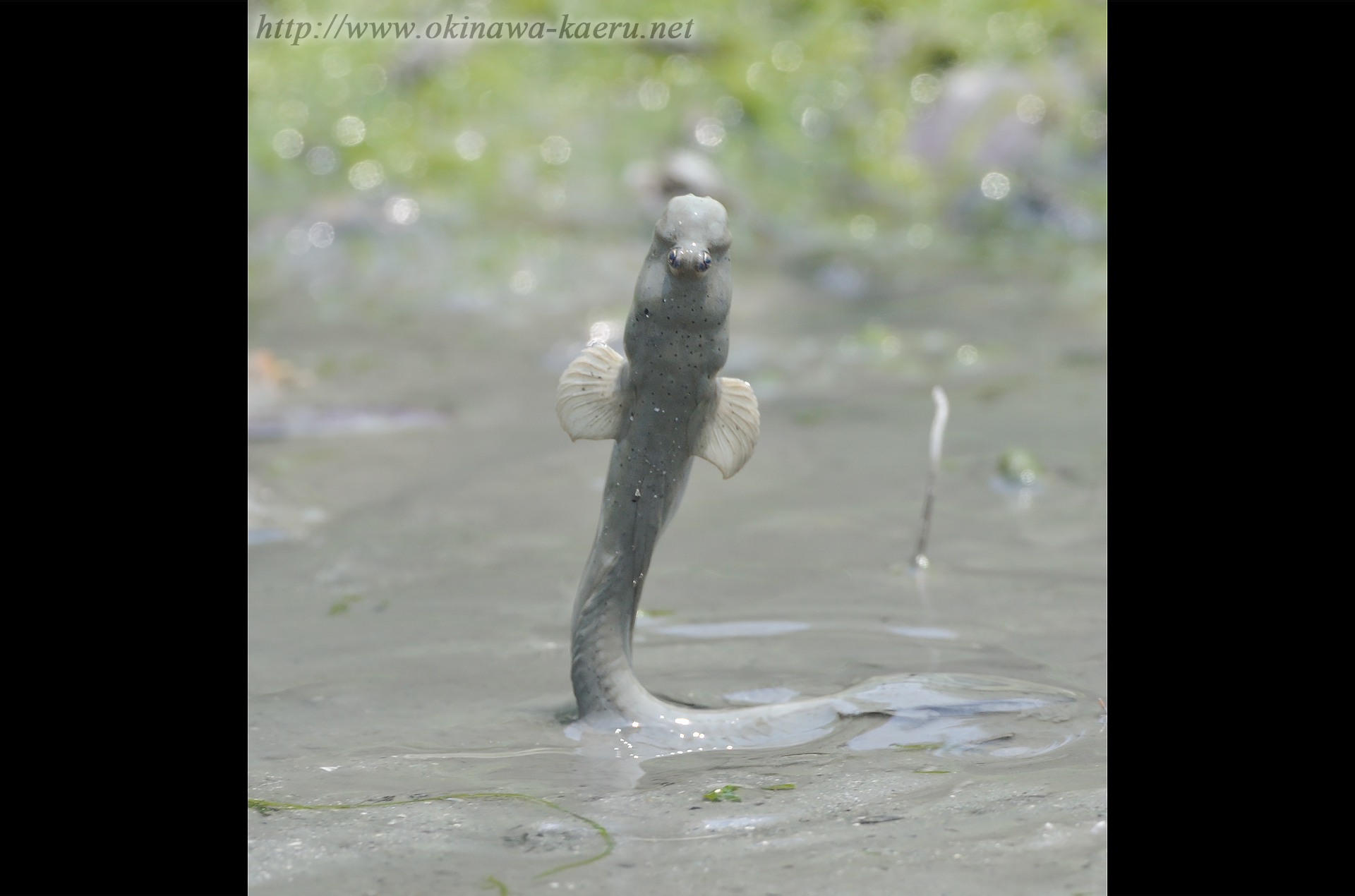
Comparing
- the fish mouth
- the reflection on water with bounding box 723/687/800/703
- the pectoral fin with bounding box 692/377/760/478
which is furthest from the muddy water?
→ the fish mouth

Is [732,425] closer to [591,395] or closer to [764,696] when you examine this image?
[591,395]

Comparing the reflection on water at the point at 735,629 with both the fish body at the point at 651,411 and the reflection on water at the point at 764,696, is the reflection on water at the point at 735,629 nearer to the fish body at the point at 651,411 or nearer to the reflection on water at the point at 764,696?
the reflection on water at the point at 764,696

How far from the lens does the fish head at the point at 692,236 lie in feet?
8.33

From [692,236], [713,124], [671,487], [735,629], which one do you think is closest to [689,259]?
[692,236]

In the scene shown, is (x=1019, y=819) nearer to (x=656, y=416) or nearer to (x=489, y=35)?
(x=656, y=416)

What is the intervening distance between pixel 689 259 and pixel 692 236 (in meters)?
0.06

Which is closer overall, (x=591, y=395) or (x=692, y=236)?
(x=692, y=236)

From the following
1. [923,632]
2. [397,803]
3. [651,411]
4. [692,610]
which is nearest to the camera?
[397,803]

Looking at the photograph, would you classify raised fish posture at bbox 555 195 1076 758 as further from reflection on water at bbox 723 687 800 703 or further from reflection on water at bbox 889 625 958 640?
reflection on water at bbox 889 625 958 640

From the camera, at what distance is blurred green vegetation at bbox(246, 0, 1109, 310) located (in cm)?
907

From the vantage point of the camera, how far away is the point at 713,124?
393 inches
